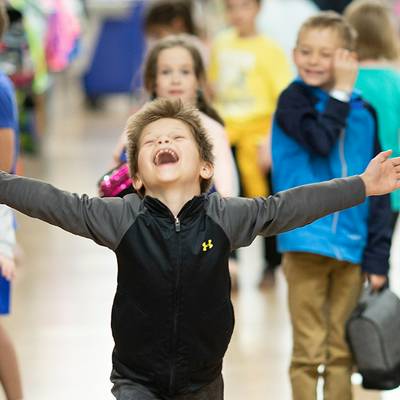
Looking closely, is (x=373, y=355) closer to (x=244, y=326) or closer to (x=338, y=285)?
(x=338, y=285)

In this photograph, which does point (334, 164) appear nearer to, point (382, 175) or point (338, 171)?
point (338, 171)

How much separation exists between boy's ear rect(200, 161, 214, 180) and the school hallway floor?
1.57 m

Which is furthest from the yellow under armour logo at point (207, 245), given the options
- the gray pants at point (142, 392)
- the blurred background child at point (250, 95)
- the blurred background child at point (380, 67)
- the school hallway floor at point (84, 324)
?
the blurred background child at point (250, 95)

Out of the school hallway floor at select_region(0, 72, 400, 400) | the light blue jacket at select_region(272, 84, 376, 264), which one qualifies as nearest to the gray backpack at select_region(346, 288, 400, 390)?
the light blue jacket at select_region(272, 84, 376, 264)

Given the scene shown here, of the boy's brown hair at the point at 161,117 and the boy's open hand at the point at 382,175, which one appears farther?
the boy's brown hair at the point at 161,117

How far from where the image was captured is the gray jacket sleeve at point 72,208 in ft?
10.1

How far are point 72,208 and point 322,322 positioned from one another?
54.7 inches

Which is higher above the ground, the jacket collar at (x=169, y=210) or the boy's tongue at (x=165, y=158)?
the boy's tongue at (x=165, y=158)

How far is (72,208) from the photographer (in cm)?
313

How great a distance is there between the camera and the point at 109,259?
7.20 metres

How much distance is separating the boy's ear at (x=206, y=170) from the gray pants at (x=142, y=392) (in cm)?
59

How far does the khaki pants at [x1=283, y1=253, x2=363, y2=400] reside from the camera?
163 inches

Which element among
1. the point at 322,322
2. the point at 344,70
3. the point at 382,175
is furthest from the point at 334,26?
the point at 382,175

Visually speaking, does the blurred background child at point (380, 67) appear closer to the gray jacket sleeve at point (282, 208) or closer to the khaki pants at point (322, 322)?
the khaki pants at point (322, 322)
